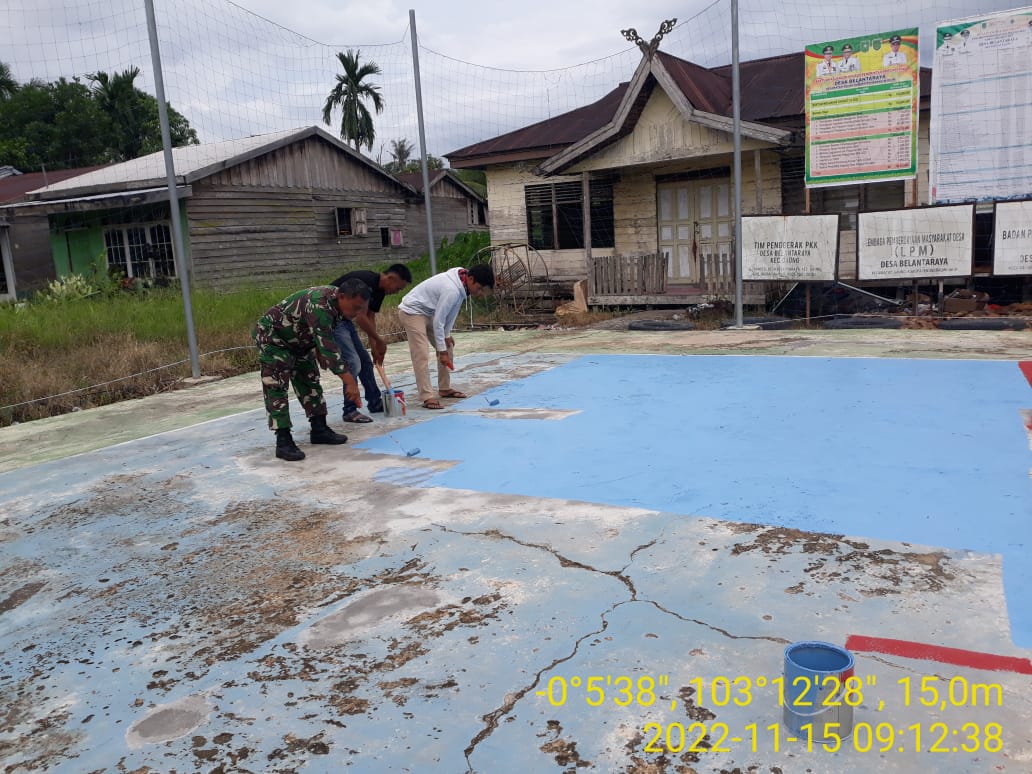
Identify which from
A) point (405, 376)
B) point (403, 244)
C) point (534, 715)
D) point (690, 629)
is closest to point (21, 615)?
point (534, 715)

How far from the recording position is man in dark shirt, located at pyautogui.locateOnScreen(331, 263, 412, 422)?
21.2 ft

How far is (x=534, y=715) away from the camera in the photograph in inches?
93.8

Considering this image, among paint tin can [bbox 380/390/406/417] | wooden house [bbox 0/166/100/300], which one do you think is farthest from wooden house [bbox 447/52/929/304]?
wooden house [bbox 0/166/100/300]

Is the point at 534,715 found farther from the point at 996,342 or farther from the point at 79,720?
the point at 996,342

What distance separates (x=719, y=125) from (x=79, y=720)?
11.5 metres

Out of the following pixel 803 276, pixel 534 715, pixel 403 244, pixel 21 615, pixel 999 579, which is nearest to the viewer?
pixel 534 715

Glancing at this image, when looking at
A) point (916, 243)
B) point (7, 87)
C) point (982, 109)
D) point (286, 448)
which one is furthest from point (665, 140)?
point (7, 87)

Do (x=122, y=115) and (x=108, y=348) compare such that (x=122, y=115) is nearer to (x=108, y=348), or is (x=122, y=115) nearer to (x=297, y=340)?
(x=108, y=348)

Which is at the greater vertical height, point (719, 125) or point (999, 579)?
point (719, 125)

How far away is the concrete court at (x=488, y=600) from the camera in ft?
7.54

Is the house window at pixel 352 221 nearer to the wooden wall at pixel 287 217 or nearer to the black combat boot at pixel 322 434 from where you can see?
the wooden wall at pixel 287 217

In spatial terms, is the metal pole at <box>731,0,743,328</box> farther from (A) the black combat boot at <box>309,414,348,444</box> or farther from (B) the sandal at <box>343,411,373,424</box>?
(A) the black combat boot at <box>309,414,348,444</box>

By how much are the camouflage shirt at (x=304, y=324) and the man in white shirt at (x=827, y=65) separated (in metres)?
8.60

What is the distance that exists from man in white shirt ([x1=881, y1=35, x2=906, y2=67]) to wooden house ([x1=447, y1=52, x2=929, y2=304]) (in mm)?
1423
